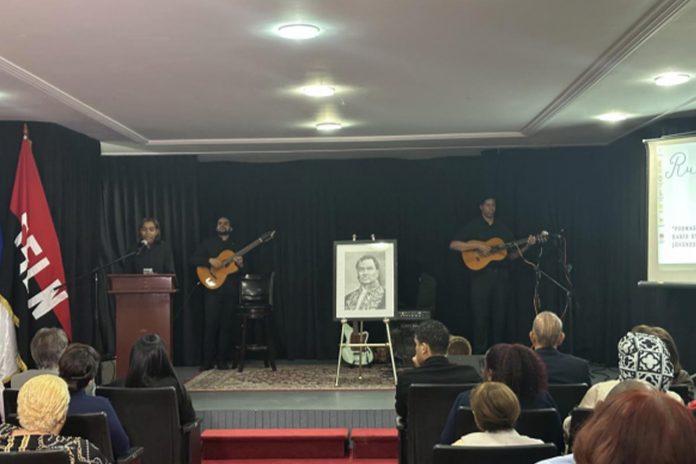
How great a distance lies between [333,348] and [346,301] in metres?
2.26

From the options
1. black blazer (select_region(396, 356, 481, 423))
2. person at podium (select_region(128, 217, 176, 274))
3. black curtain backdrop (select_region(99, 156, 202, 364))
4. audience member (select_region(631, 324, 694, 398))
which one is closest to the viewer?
audience member (select_region(631, 324, 694, 398))

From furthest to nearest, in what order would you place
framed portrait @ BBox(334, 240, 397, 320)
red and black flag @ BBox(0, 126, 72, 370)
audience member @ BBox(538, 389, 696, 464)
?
framed portrait @ BBox(334, 240, 397, 320)
red and black flag @ BBox(0, 126, 72, 370)
audience member @ BBox(538, 389, 696, 464)

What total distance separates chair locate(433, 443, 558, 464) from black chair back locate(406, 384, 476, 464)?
1385mm

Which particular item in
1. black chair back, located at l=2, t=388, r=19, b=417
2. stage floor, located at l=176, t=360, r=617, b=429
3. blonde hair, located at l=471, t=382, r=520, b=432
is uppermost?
blonde hair, located at l=471, t=382, r=520, b=432

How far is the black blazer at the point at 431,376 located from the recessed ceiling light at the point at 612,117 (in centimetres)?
395

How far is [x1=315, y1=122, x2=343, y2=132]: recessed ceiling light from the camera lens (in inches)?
315

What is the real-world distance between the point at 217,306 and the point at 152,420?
4.70 meters

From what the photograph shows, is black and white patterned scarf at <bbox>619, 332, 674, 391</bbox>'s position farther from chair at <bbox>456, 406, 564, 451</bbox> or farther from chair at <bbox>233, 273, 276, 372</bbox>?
chair at <bbox>233, 273, 276, 372</bbox>

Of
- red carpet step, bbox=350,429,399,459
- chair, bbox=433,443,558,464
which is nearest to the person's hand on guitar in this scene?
red carpet step, bbox=350,429,399,459

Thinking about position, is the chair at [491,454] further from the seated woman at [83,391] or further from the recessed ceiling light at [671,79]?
the recessed ceiling light at [671,79]

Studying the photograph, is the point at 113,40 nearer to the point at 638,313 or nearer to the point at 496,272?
the point at 496,272

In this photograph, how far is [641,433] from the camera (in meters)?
1.21

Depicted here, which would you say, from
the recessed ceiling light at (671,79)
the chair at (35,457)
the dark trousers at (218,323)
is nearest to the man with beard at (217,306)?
the dark trousers at (218,323)

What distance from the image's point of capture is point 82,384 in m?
3.87
